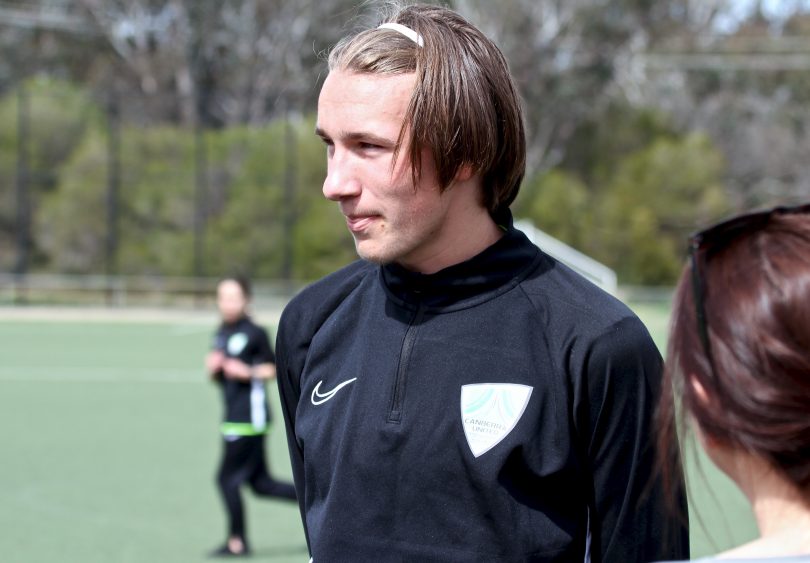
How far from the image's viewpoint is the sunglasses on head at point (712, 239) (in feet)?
4.72

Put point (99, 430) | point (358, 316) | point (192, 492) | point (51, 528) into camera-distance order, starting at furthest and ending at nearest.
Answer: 1. point (99, 430)
2. point (192, 492)
3. point (51, 528)
4. point (358, 316)

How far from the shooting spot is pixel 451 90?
2189 millimetres

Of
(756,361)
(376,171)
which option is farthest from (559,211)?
(756,361)

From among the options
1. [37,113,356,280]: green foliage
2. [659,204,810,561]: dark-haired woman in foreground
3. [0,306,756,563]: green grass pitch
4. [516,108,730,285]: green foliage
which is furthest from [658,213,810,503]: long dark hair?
[516,108,730,285]: green foliage

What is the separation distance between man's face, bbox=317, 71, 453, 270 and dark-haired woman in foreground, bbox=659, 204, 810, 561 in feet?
2.73

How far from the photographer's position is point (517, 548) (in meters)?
2.09

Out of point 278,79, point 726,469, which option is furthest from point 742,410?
point 278,79

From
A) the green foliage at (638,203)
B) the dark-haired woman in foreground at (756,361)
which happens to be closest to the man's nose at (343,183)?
the dark-haired woman in foreground at (756,361)

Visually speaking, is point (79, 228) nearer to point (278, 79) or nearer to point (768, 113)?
point (278, 79)

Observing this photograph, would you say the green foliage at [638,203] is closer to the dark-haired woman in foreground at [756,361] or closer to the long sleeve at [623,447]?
the long sleeve at [623,447]

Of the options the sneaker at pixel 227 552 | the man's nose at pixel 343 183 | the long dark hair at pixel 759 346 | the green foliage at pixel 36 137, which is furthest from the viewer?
the green foliage at pixel 36 137

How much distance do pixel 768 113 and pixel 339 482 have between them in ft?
136

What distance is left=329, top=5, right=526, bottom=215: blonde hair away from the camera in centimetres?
218

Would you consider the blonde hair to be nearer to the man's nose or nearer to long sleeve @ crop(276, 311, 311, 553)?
the man's nose
